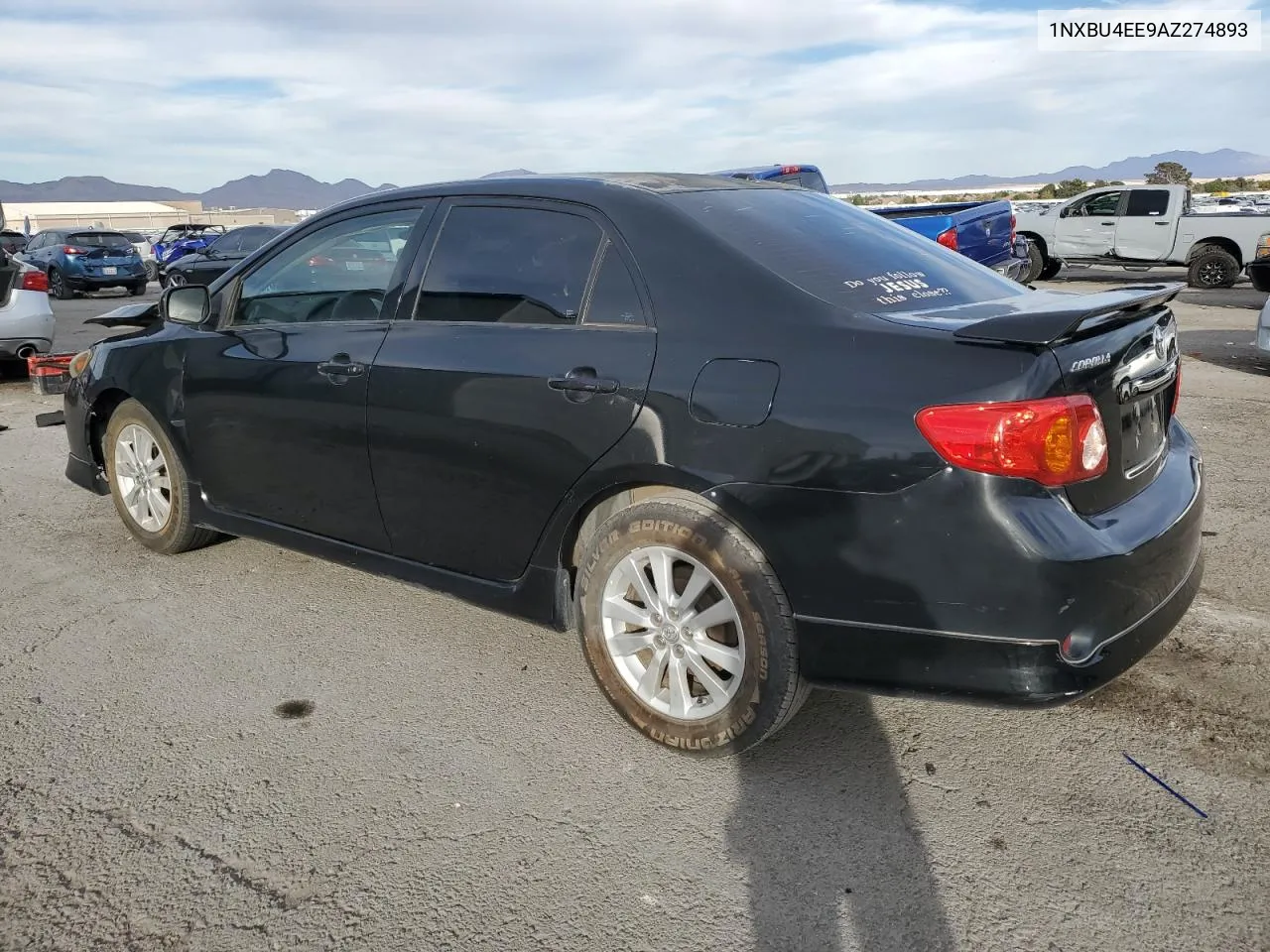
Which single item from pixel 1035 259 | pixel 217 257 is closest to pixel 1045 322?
pixel 1035 259

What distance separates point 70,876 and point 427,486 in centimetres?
151

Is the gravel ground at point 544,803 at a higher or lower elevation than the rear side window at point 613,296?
lower

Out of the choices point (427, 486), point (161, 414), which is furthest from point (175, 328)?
point (427, 486)

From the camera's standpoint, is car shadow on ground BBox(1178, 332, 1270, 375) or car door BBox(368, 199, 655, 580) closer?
car door BBox(368, 199, 655, 580)

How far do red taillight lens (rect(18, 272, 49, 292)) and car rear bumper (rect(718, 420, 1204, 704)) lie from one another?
9.31 m

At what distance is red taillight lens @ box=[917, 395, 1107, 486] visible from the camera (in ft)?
7.95

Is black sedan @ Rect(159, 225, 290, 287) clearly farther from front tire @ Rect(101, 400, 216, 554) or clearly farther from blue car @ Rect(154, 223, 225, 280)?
front tire @ Rect(101, 400, 216, 554)

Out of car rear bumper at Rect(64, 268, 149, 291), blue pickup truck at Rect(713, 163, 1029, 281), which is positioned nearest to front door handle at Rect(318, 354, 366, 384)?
blue pickup truck at Rect(713, 163, 1029, 281)

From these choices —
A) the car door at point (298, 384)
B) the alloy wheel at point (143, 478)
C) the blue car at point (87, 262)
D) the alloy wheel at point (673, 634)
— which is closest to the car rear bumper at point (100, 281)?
the blue car at point (87, 262)

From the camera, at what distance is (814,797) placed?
2.81m

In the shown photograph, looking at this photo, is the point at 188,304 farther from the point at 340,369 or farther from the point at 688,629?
the point at 688,629

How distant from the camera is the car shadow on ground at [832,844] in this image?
7.50 ft

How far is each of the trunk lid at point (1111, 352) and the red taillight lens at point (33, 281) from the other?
9498 mm

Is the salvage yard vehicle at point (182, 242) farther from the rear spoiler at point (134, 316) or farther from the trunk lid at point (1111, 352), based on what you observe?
the trunk lid at point (1111, 352)
